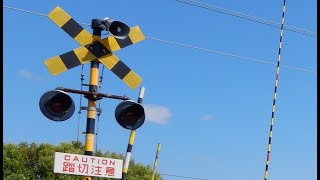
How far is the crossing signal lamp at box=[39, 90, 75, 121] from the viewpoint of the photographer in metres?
6.08

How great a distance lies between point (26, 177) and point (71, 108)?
3023 cm

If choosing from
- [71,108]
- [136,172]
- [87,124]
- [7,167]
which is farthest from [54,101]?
[136,172]

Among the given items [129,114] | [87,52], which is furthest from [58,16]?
[129,114]

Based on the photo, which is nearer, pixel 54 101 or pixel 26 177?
pixel 54 101

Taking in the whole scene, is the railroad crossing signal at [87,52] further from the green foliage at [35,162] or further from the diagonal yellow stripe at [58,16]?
the green foliage at [35,162]

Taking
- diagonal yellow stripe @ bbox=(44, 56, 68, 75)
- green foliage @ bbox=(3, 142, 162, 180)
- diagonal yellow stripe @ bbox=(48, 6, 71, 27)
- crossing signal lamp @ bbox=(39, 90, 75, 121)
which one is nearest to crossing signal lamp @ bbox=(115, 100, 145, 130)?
crossing signal lamp @ bbox=(39, 90, 75, 121)

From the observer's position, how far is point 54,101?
6117 mm

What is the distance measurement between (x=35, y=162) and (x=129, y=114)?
106 ft

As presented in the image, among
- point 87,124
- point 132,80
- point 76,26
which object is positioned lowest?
point 87,124

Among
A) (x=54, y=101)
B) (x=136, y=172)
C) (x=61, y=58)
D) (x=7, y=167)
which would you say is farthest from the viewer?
(x=136, y=172)

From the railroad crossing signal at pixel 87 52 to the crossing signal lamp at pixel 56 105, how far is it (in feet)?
1.66

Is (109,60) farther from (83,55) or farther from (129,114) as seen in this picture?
(129,114)

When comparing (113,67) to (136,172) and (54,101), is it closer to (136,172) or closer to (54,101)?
(54,101)

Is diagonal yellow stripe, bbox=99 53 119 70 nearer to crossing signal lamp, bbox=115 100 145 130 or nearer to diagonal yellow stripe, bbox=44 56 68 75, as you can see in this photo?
diagonal yellow stripe, bbox=44 56 68 75
